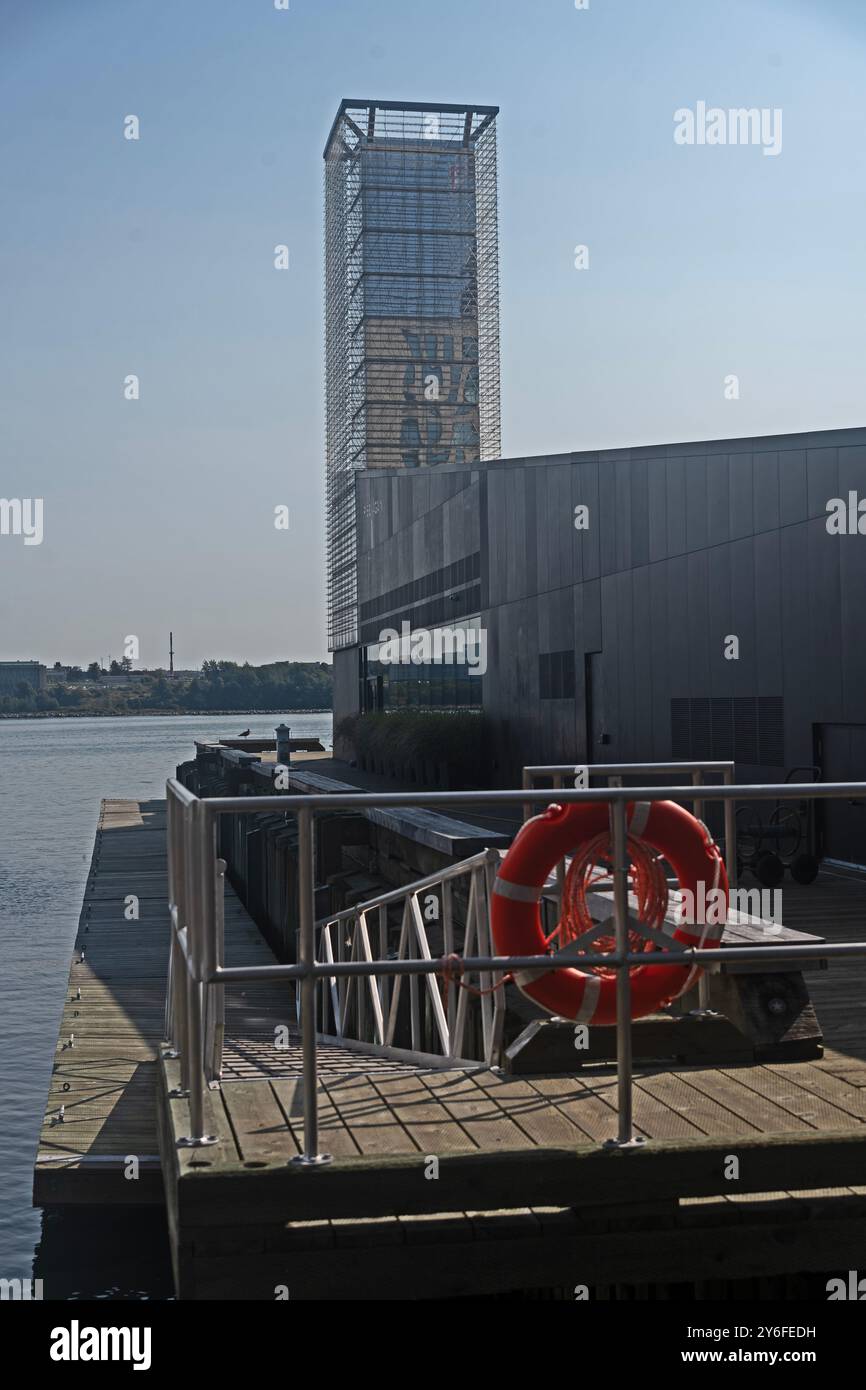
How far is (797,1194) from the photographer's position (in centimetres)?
477

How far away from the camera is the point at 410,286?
76.1 metres

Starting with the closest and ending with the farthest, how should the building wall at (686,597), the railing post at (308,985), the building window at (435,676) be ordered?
the railing post at (308,985), the building wall at (686,597), the building window at (435,676)

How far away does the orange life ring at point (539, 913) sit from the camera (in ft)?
17.1

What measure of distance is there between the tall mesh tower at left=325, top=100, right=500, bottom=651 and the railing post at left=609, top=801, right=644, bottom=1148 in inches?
2467

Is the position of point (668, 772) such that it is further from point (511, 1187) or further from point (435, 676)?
point (435, 676)

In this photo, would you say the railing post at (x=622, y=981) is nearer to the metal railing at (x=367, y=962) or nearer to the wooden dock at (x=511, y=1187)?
the metal railing at (x=367, y=962)

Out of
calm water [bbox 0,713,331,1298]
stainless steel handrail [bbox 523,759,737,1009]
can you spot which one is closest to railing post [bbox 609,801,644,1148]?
stainless steel handrail [bbox 523,759,737,1009]

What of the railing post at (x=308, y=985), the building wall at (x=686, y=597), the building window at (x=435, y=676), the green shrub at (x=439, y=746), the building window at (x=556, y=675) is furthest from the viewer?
the building window at (x=435, y=676)

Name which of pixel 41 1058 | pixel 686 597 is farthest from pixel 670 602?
pixel 41 1058

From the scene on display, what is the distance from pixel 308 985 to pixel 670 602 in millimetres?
15695

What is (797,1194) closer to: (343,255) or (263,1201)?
(263,1201)

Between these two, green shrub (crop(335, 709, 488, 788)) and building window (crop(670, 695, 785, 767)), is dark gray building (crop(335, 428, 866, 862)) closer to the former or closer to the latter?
building window (crop(670, 695, 785, 767))

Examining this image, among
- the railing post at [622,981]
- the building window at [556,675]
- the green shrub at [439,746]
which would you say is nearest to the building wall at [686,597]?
the building window at [556,675]

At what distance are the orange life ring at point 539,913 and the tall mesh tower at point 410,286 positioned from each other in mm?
62084
